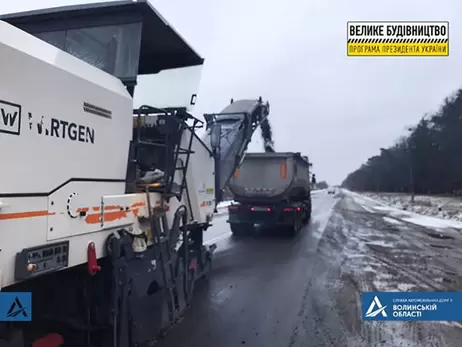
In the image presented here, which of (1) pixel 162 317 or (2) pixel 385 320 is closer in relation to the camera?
(1) pixel 162 317

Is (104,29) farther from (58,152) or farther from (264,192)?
(264,192)

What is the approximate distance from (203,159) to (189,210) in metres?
0.88

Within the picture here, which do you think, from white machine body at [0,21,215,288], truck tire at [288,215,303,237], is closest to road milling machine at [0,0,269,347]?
white machine body at [0,21,215,288]

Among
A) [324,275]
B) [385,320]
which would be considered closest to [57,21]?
[385,320]

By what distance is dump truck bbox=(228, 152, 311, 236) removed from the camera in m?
12.6

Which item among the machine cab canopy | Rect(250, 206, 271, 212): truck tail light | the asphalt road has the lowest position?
the asphalt road

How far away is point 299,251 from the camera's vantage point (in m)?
9.99

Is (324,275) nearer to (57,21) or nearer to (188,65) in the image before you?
(188,65)

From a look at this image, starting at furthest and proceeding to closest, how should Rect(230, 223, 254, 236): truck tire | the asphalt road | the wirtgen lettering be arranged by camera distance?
Rect(230, 223, 254, 236): truck tire → the asphalt road → the wirtgen lettering

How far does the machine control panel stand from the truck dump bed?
9.97 meters

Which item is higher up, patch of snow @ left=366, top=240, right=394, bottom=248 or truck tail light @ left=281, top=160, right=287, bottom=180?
truck tail light @ left=281, top=160, right=287, bottom=180

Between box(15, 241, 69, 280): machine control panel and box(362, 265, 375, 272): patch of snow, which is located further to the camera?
box(362, 265, 375, 272): patch of snow

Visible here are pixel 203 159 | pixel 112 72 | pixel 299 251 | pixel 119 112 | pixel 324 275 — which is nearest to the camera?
pixel 119 112

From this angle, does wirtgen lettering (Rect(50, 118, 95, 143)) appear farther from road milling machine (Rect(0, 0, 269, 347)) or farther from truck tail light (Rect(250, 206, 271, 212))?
truck tail light (Rect(250, 206, 271, 212))
